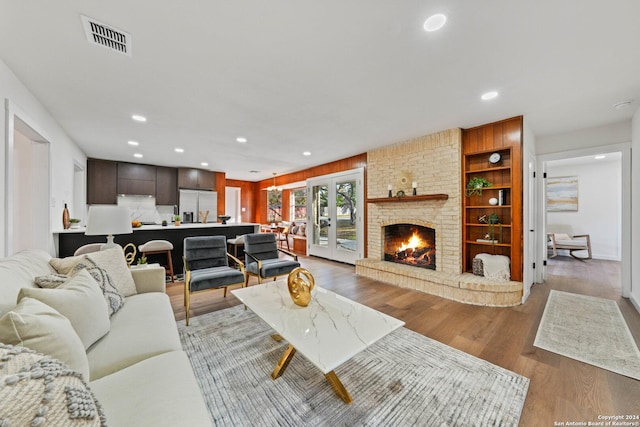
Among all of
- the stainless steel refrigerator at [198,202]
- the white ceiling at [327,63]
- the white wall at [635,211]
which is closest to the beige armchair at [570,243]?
the white wall at [635,211]

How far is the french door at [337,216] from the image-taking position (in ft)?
17.8

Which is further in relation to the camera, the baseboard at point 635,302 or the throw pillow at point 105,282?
the baseboard at point 635,302

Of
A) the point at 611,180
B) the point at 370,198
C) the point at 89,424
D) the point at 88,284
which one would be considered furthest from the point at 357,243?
the point at 611,180

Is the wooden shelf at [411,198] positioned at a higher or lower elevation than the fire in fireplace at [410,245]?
higher

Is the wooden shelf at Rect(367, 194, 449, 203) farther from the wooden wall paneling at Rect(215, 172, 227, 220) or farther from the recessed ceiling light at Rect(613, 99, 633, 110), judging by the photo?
the wooden wall paneling at Rect(215, 172, 227, 220)

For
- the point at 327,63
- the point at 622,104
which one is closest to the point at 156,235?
the point at 327,63

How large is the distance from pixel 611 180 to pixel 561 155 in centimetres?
369

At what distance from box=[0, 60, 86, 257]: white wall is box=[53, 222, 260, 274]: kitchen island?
0.23 meters

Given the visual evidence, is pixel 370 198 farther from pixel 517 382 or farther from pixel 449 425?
pixel 449 425

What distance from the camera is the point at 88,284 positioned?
5.06ft

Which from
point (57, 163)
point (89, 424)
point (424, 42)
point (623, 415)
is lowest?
point (623, 415)

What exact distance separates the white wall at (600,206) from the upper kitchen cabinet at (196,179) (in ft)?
31.1

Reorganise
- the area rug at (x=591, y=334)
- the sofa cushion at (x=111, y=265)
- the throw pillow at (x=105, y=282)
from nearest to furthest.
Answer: the throw pillow at (x=105, y=282), the sofa cushion at (x=111, y=265), the area rug at (x=591, y=334)

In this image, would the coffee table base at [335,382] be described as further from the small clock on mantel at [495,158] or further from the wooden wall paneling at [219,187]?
the wooden wall paneling at [219,187]
